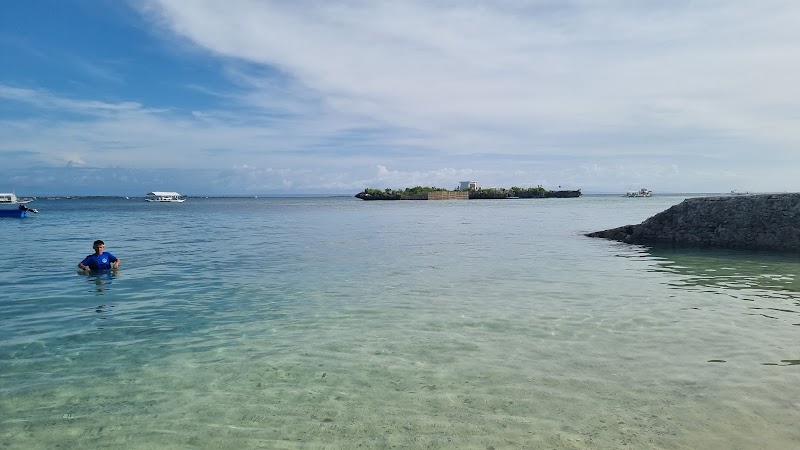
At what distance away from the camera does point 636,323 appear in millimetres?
10641

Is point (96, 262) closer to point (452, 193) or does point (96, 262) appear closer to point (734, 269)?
point (734, 269)

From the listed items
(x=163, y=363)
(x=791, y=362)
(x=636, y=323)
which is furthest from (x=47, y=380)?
(x=791, y=362)

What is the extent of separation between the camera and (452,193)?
16575 cm

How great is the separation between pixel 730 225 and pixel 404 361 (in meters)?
23.3

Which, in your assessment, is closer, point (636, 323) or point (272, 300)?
point (636, 323)

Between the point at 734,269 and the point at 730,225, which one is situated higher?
the point at 730,225

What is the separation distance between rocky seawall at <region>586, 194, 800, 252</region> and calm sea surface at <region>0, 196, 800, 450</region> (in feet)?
22.3

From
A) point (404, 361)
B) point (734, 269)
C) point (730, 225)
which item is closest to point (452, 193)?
point (730, 225)

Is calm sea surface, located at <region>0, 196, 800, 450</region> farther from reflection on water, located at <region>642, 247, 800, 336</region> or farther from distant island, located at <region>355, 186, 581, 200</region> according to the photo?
distant island, located at <region>355, 186, 581, 200</region>

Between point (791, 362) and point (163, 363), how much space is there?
33.1 ft

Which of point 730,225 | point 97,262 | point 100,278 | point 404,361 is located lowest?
point 100,278

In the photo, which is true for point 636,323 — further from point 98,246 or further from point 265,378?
point 98,246

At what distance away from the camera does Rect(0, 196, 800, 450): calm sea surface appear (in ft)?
19.4

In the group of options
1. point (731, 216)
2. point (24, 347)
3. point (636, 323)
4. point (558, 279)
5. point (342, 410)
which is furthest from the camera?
point (731, 216)
